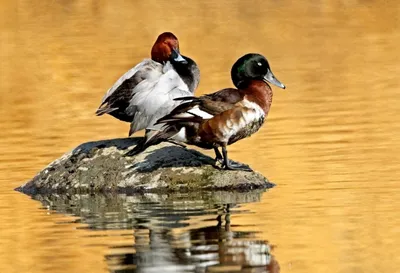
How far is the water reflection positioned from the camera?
10188 mm

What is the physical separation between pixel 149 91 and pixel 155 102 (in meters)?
0.19

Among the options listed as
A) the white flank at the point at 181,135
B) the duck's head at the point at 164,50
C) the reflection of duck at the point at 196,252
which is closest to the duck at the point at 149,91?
the duck's head at the point at 164,50

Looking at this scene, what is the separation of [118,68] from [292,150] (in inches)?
508

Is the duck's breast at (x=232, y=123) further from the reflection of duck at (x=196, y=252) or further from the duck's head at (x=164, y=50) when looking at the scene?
the reflection of duck at (x=196, y=252)

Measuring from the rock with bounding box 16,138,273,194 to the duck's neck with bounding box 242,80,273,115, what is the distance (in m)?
0.65

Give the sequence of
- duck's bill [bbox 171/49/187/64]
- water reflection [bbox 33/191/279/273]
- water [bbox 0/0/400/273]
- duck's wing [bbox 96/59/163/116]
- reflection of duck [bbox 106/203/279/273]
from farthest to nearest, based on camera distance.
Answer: duck's bill [bbox 171/49/187/64] → duck's wing [bbox 96/59/163/116] → water [bbox 0/0/400/273] → water reflection [bbox 33/191/279/273] → reflection of duck [bbox 106/203/279/273]

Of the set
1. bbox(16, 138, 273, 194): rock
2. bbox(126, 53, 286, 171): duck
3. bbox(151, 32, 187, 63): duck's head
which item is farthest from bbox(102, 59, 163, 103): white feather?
bbox(126, 53, 286, 171): duck

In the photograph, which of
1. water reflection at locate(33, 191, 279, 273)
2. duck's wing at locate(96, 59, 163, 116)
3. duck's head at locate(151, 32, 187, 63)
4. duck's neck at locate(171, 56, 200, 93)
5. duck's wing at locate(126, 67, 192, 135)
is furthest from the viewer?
duck's head at locate(151, 32, 187, 63)

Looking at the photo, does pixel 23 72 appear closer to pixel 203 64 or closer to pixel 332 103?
pixel 203 64

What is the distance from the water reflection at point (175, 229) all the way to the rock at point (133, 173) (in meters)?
0.19

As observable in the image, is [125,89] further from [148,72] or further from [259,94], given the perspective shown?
[259,94]

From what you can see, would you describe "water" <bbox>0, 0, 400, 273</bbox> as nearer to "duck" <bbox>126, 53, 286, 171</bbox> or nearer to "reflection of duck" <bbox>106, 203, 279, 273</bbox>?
"reflection of duck" <bbox>106, 203, 279, 273</bbox>

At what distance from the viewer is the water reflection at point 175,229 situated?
1019 centimetres

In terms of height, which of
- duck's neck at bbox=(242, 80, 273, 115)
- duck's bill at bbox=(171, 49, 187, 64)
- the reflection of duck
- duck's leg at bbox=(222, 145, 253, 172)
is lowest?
the reflection of duck
